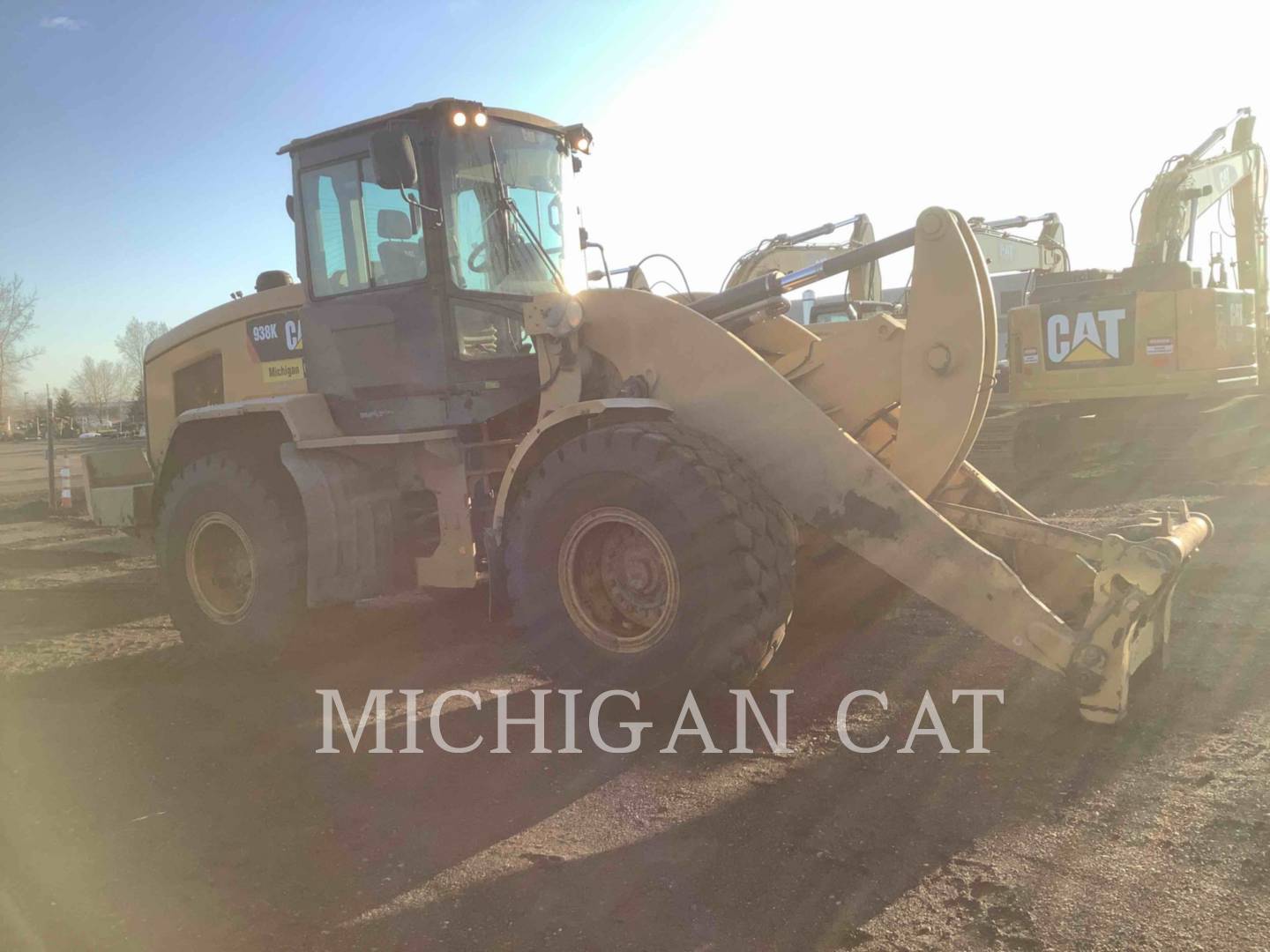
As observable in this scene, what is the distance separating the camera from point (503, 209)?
214 inches

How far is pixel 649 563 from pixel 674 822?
1205mm

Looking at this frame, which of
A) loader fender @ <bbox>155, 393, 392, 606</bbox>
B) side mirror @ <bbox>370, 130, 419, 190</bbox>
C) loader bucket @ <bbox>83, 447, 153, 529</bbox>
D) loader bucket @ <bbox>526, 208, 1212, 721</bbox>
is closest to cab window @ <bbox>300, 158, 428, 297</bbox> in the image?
side mirror @ <bbox>370, 130, 419, 190</bbox>

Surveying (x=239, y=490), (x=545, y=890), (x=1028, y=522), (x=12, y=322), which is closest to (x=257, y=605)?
(x=239, y=490)

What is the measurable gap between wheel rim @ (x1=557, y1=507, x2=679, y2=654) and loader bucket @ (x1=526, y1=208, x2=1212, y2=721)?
58 centimetres

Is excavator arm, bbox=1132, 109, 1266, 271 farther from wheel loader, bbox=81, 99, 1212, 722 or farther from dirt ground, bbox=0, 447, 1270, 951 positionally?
wheel loader, bbox=81, 99, 1212, 722

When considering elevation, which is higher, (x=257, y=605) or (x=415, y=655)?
(x=257, y=605)

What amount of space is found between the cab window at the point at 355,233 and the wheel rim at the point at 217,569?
5.23 feet

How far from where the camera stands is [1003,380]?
13.5 m

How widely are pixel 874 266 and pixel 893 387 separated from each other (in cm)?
970

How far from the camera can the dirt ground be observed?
2828mm

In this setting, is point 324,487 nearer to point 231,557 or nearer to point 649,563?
point 231,557

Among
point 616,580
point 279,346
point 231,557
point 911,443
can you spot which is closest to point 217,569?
point 231,557

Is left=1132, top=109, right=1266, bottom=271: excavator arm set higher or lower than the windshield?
higher

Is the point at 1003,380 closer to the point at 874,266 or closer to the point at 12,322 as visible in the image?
the point at 874,266
